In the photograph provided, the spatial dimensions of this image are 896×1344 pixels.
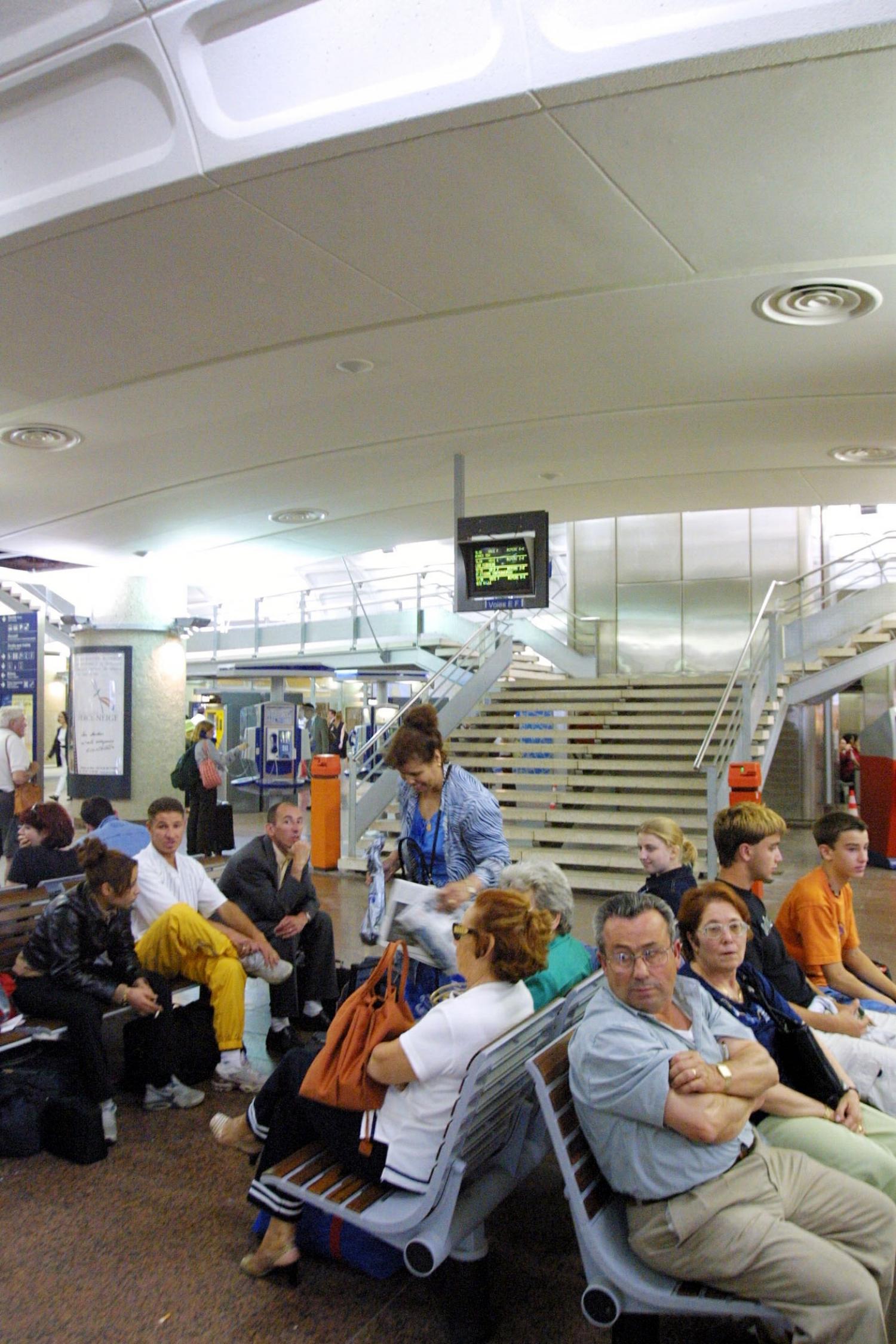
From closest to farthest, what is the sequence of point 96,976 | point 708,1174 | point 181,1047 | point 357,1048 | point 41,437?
point 708,1174 < point 357,1048 < point 96,976 < point 181,1047 < point 41,437

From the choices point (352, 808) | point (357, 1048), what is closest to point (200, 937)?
point (357, 1048)

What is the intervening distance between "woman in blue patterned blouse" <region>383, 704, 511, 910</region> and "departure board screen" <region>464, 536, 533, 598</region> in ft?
16.5

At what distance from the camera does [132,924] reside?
5.05 m

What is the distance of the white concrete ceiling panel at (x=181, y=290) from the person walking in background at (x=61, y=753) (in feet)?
49.8

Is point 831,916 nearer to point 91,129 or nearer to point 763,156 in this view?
point 763,156

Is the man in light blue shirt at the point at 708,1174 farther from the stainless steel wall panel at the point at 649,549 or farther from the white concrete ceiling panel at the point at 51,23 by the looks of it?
the stainless steel wall panel at the point at 649,549

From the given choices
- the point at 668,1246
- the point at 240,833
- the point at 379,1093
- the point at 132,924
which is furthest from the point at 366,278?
the point at 240,833

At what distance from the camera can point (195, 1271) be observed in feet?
10.5

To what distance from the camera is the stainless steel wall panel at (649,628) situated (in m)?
18.4

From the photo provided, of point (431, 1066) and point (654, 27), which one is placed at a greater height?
point (654, 27)

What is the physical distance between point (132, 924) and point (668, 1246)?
3413 millimetres

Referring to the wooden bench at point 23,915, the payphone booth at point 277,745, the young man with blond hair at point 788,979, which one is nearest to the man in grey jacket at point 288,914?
the wooden bench at point 23,915

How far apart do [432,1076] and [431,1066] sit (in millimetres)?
41

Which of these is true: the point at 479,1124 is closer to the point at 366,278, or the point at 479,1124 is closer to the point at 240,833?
the point at 366,278
